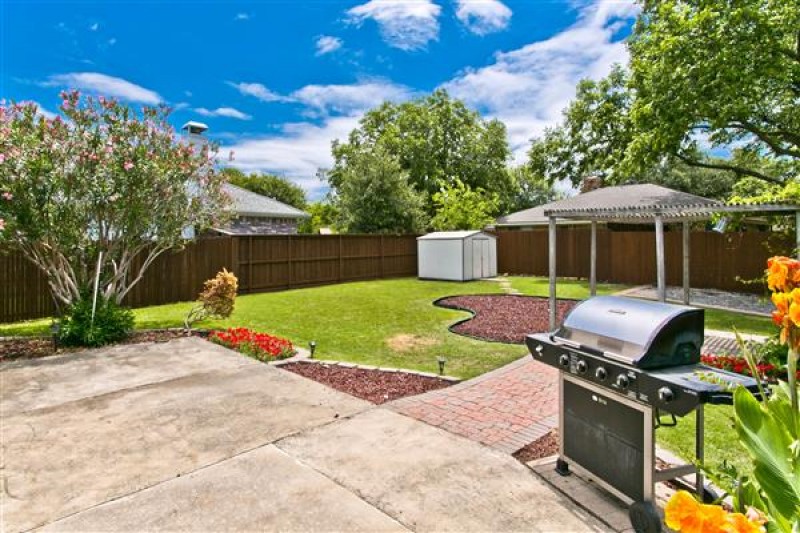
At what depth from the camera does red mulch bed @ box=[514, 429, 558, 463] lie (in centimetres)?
347

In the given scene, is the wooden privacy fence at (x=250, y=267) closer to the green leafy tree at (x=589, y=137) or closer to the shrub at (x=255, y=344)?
the shrub at (x=255, y=344)

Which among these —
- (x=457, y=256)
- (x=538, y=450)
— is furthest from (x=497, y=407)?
Result: (x=457, y=256)

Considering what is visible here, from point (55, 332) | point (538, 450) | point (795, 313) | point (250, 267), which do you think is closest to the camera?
point (795, 313)

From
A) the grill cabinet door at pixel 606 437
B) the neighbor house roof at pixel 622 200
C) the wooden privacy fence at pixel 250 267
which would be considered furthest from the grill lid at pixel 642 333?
the wooden privacy fence at pixel 250 267

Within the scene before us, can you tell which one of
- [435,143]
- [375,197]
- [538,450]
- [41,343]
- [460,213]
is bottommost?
[538,450]

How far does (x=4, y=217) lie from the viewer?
21.7 feet

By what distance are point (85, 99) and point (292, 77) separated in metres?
16.7

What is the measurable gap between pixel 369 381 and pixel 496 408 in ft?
5.23

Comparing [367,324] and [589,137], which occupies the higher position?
[589,137]

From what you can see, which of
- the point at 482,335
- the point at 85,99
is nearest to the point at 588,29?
the point at 482,335

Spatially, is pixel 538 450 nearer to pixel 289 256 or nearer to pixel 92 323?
pixel 92 323

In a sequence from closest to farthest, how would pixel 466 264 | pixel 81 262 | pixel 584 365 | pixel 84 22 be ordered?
pixel 584 365
pixel 81 262
pixel 84 22
pixel 466 264

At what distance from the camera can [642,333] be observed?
8.30 ft

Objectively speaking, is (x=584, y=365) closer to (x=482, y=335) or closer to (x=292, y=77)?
(x=482, y=335)
